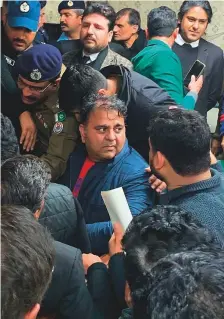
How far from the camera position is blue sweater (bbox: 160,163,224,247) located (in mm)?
1466

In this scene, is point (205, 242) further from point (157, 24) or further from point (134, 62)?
point (157, 24)

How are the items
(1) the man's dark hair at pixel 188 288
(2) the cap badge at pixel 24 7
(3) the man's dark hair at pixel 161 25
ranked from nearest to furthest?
(1) the man's dark hair at pixel 188 288 → (2) the cap badge at pixel 24 7 → (3) the man's dark hair at pixel 161 25

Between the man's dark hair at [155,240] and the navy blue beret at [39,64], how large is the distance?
1.14 m

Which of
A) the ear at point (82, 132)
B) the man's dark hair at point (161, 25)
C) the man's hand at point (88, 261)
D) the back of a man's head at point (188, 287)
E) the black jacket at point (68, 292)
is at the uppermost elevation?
the man's dark hair at point (161, 25)

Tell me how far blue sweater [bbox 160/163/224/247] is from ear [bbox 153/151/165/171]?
100mm

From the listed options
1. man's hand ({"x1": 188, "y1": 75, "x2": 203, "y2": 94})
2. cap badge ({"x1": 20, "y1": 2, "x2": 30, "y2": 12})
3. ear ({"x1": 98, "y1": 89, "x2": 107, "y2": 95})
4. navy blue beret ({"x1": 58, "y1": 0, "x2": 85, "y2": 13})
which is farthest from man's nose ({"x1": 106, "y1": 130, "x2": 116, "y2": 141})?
navy blue beret ({"x1": 58, "y1": 0, "x2": 85, "y2": 13})

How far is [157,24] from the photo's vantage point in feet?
9.63

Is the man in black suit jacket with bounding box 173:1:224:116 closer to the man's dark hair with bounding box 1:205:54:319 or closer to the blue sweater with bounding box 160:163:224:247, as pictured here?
the blue sweater with bounding box 160:163:224:247

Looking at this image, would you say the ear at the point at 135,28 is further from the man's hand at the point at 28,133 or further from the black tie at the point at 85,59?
the man's hand at the point at 28,133

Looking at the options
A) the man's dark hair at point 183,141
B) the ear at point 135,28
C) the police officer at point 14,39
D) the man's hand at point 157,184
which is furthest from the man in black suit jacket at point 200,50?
the man's dark hair at point 183,141

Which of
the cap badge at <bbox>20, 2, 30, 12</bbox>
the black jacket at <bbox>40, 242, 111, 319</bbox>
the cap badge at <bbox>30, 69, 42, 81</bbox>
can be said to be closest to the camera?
the black jacket at <bbox>40, 242, 111, 319</bbox>

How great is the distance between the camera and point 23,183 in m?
1.39

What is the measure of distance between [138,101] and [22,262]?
1395 millimetres

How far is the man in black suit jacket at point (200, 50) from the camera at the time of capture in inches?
134
